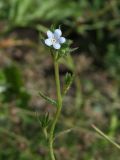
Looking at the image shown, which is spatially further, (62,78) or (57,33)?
(62,78)

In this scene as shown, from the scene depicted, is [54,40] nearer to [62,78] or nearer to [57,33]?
[57,33]

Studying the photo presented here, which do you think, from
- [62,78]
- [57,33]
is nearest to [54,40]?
[57,33]

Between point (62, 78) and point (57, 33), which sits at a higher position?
point (57, 33)

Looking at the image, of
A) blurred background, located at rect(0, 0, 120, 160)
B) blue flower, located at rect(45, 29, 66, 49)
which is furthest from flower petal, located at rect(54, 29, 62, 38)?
blurred background, located at rect(0, 0, 120, 160)

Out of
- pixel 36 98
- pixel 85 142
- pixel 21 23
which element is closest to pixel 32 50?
pixel 21 23

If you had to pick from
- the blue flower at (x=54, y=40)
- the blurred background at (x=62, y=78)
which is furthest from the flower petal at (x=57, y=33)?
the blurred background at (x=62, y=78)

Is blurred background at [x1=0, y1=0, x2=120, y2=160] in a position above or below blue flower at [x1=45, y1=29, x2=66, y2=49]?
below

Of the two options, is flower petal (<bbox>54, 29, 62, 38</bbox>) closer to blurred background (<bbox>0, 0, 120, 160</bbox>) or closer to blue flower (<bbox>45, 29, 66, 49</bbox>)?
blue flower (<bbox>45, 29, 66, 49</bbox>)

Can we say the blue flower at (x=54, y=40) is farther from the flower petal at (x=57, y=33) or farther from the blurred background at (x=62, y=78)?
the blurred background at (x=62, y=78)
